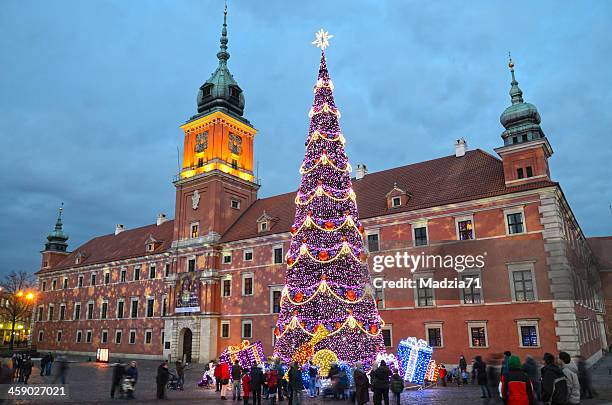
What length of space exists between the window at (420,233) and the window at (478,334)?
5.80 m

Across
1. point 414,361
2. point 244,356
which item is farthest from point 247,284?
point 414,361

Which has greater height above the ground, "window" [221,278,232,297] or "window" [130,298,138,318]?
"window" [221,278,232,297]

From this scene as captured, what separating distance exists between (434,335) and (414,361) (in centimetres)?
835

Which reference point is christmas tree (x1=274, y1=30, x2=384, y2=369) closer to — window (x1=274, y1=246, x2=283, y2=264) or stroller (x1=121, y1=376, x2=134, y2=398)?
stroller (x1=121, y1=376, x2=134, y2=398)

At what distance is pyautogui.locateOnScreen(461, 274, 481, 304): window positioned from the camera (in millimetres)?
26844

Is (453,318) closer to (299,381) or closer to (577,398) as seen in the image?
(299,381)

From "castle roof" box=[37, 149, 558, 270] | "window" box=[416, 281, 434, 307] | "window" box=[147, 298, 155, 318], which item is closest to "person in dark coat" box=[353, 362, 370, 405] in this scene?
"window" box=[416, 281, 434, 307]

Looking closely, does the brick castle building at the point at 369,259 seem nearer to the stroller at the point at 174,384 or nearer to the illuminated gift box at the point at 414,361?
the illuminated gift box at the point at 414,361

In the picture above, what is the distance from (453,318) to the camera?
27250 mm

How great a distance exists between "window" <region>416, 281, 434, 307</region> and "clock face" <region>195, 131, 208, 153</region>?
85.7 ft

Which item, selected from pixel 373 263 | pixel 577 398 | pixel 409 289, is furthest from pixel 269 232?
pixel 577 398

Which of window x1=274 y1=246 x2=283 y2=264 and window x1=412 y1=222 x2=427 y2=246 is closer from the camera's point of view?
window x1=412 y1=222 x2=427 y2=246

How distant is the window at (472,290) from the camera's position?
1057 inches

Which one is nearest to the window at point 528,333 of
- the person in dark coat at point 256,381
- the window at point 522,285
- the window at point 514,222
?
the window at point 522,285
